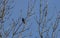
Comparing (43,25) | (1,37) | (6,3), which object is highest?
(6,3)

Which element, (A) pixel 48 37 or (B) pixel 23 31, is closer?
(A) pixel 48 37

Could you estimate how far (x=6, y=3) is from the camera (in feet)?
23.2

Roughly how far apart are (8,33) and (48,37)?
1555 mm

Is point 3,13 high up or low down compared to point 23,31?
up

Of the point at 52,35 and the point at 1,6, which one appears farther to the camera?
the point at 1,6

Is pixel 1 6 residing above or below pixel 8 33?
above

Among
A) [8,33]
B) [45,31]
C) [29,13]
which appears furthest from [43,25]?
[8,33]

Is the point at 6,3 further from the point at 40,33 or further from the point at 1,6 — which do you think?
A: the point at 40,33

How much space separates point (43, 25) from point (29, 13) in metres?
0.62

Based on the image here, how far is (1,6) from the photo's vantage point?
711 centimetres

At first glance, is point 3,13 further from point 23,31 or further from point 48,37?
point 48,37

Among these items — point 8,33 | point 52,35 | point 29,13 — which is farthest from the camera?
point 8,33

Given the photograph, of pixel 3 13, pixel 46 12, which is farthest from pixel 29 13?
pixel 3 13

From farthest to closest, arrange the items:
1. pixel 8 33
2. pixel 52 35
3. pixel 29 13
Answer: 1. pixel 8 33
2. pixel 29 13
3. pixel 52 35
